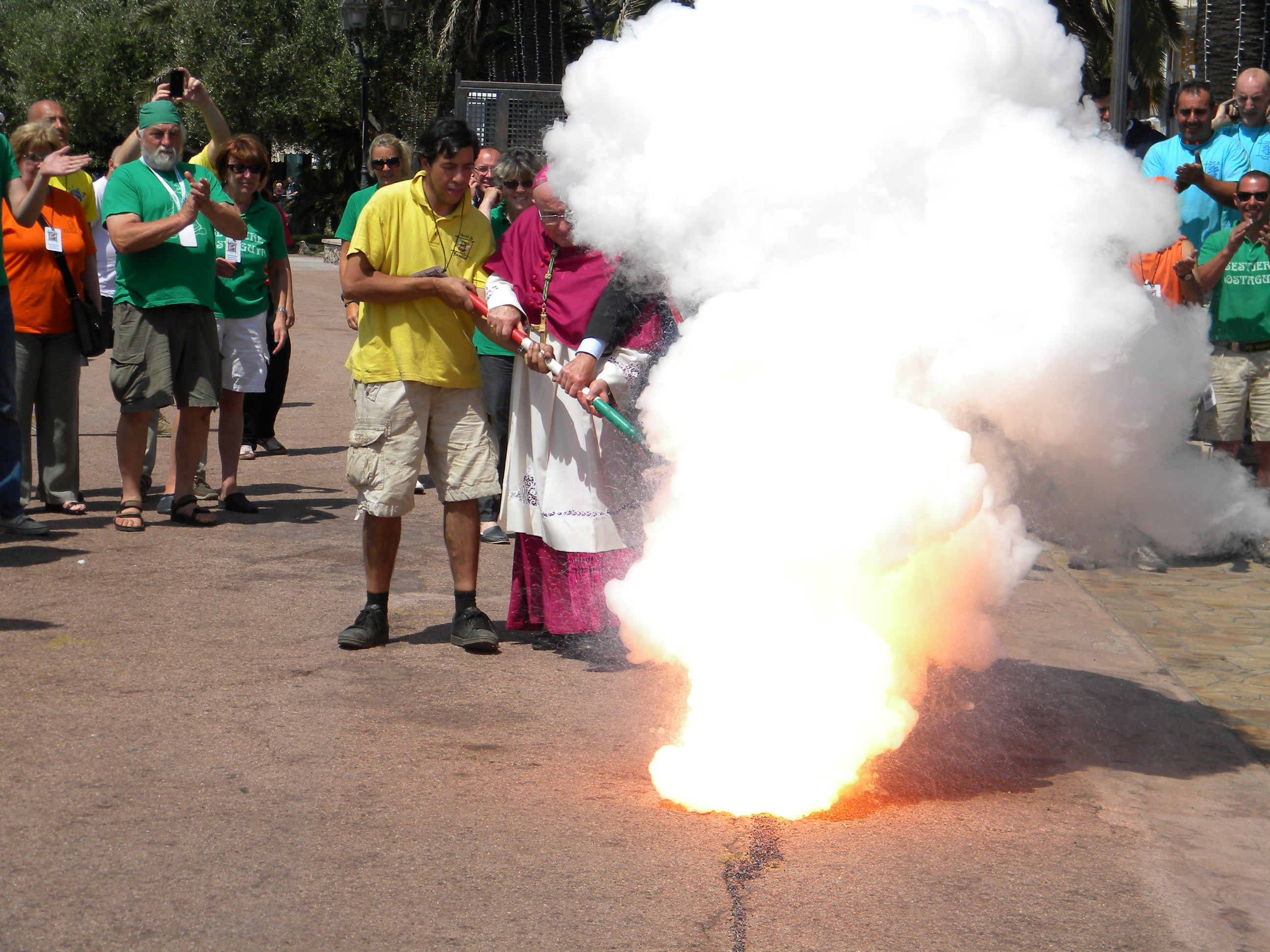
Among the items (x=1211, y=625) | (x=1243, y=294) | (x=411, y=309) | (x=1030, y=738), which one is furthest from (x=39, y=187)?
(x=1243, y=294)

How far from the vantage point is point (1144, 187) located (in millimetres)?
3867

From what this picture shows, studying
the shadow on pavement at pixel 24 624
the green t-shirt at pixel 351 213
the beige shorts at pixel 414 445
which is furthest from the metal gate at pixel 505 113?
the shadow on pavement at pixel 24 624

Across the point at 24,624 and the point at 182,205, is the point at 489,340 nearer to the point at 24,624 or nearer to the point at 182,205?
the point at 182,205

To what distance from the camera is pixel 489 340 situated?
280 inches

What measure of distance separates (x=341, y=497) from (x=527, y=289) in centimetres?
357

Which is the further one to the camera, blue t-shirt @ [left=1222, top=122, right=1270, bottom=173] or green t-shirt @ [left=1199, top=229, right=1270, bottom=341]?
blue t-shirt @ [left=1222, top=122, right=1270, bottom=173]

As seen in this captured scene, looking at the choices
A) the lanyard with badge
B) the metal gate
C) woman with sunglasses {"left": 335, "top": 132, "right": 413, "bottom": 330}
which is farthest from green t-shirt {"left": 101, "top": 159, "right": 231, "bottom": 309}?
the metal gate

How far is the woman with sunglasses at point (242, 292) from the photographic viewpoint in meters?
8.04

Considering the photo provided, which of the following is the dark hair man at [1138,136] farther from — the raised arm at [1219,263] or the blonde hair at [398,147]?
the blonde hair at [398,147]

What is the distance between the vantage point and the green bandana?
721 cm

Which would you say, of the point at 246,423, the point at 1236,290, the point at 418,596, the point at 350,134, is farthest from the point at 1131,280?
the point at 350,134

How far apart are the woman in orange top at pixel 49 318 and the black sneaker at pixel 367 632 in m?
2.98

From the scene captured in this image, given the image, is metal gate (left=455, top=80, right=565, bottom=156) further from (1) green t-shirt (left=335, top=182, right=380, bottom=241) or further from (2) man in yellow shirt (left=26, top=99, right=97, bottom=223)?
(2) man in yellow shirt (left=26, top=99, right=97, bottom=223)

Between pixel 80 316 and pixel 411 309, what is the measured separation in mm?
3159
